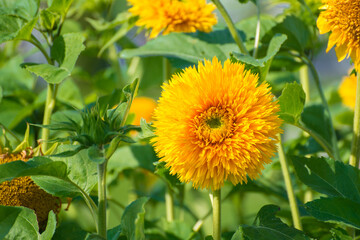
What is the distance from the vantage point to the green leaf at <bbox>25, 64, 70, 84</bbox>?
783mm

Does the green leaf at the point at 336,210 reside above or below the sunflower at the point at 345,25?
below

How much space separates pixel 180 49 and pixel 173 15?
117 mm

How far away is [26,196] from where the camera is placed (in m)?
0.71

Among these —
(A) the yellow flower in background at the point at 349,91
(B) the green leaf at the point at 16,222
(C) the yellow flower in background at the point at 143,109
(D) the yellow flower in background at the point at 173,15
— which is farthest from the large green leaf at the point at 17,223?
(A) the yellow flower in background at the point at 349,91

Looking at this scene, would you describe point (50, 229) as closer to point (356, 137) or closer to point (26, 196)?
point (26, 196)

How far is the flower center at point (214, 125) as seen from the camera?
2.02 feet

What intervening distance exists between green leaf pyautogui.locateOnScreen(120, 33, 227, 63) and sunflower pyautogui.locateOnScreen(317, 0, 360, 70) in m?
0.21

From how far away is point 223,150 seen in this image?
0.61 m

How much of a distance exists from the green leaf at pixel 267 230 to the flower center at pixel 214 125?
120mm

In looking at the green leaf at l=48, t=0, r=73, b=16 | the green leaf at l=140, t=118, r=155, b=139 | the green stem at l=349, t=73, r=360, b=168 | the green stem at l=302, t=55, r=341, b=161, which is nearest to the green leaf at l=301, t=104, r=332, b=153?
the green stem at l=302, t=55, r=341, b=161

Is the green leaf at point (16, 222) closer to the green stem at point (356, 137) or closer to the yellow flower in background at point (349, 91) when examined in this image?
the green stem at point (356, 137)

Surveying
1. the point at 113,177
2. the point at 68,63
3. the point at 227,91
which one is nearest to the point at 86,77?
the point at 113,177

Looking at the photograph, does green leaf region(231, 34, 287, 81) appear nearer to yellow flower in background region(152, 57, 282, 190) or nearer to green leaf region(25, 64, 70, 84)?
yellow flower in background region(152, 57, 282, 190)

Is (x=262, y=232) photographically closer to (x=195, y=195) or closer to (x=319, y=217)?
(x=319, y=217)
